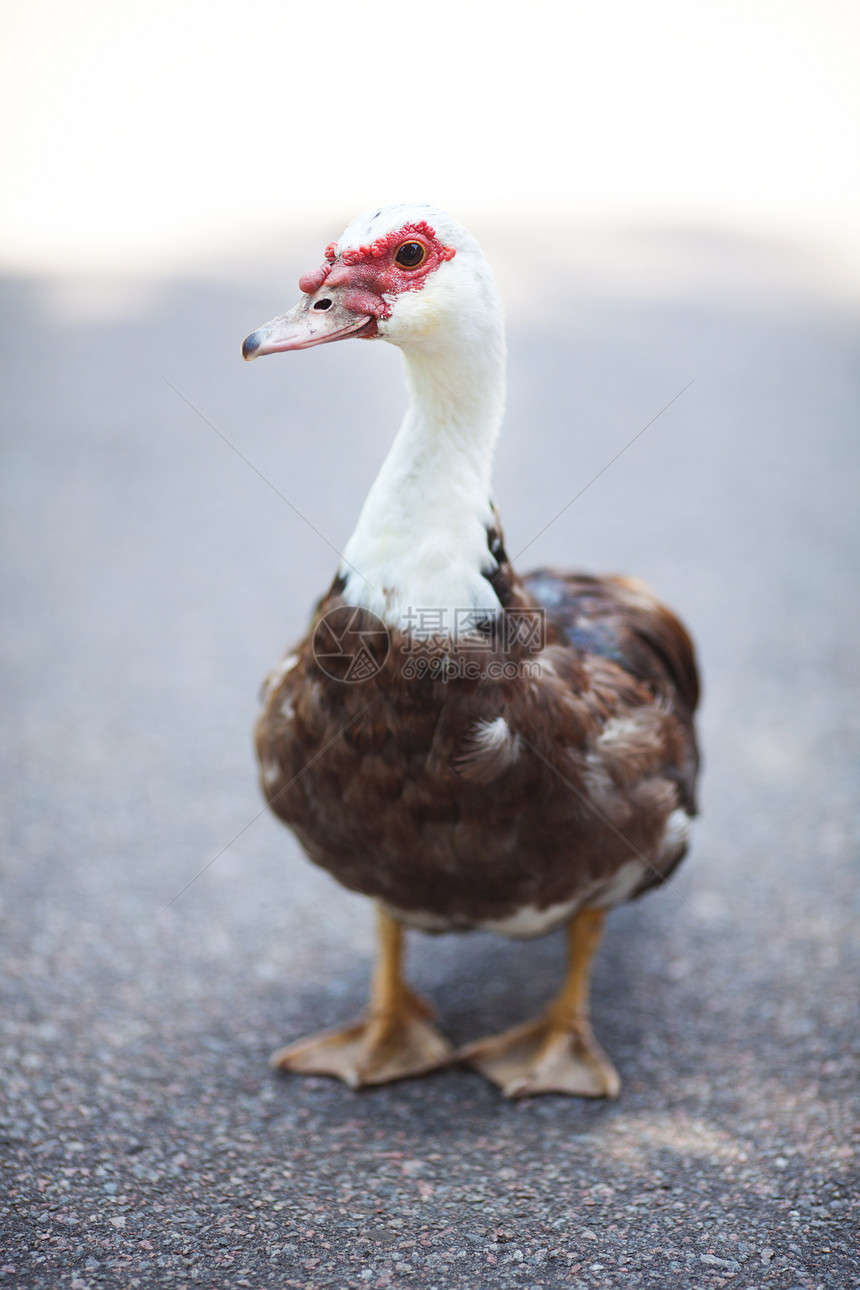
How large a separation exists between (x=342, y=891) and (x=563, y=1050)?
3.43ft

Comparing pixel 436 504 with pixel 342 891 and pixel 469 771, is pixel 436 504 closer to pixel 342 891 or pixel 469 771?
pixel 469 771

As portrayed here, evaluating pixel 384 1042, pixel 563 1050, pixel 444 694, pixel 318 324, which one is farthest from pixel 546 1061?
pixel 318 324

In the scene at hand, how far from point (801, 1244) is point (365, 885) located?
4.04 feet

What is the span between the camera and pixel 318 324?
2.25 meters

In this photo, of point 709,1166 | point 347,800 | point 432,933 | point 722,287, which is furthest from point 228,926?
point 722,287

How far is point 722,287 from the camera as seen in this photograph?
8633 millimetres

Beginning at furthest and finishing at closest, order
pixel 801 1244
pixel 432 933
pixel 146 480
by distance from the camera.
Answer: pixel 146 480 < pixel 432 933 < pixel 801 1244

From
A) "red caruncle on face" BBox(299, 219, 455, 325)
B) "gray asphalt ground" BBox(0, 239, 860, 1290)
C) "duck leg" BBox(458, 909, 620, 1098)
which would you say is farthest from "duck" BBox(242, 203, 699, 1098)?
"gray asphalt ground" BBox(0, 239, 860, 1290)

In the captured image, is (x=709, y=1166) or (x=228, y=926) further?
(x=228, y=926)

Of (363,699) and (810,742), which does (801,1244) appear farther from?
(810,742)

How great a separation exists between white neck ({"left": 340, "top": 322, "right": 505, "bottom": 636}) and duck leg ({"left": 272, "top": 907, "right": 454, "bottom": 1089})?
102 centimetres

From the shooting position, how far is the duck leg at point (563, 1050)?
288 centimetres

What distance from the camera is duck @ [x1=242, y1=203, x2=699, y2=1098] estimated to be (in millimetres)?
2240

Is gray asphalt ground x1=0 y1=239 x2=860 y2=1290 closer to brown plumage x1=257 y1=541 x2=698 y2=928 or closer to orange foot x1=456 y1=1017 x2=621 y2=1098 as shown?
orange foot x1=456 y1=1017 x2=621 y2=1098
